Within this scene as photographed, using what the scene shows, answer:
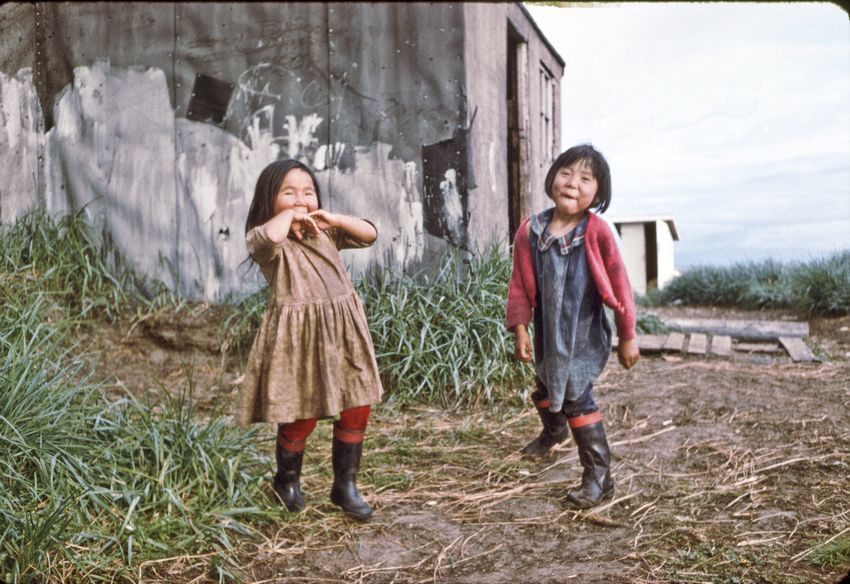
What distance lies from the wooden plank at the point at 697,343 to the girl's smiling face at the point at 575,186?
357 cm

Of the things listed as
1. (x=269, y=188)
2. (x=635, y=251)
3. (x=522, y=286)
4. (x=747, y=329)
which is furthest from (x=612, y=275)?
(x=635, y=251)

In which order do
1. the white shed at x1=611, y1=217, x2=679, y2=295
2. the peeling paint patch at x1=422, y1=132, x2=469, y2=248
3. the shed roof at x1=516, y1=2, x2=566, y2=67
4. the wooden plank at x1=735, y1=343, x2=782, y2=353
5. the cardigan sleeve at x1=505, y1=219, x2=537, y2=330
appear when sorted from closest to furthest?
the cardigan sleeve at x1=505, y1=219, x2=537, y2=330, the peeling paint patch at x1=422, y1=132, x2=469, y2=248, the wooden plank at x1=735, y1=343, x2=782, y2=353, the shed roof at x1=516, y1=2, x2=566, y2=67, the white shed at x1=611, y1=217, x2=679, y2=295

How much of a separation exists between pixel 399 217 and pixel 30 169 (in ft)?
9.49

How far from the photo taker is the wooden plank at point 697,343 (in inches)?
225

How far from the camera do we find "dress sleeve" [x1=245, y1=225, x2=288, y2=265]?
7.30ft

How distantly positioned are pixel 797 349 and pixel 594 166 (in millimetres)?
4115

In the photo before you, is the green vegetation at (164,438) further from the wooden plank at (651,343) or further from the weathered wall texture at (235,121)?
the wooden plank at (651,343)

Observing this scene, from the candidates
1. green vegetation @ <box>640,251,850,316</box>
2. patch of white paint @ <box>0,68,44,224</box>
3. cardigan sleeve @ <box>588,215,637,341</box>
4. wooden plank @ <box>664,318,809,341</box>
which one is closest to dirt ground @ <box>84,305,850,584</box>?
cardigan sleeve @ <box>588,215,637,341</box>

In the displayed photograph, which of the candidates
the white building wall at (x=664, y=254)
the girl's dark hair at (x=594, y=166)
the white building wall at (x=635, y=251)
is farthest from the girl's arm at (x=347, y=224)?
the white building wall at (x=635, y=251)

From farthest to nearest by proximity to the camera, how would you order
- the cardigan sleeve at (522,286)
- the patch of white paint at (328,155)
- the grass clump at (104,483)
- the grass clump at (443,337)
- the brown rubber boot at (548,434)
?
the patch of white paint at (328,155) < the grass clump at (443,337) < the brown rubber boot at (548,434) < the cardigan sleeve at (522,286) < the grass clump at (104,483)

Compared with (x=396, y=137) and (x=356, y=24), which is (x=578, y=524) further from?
(x=356, y=24)

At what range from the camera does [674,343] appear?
591 centimetres

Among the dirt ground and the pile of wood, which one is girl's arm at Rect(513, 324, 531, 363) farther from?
the pile of wood

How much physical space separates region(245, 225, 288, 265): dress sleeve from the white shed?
977 centimetres
